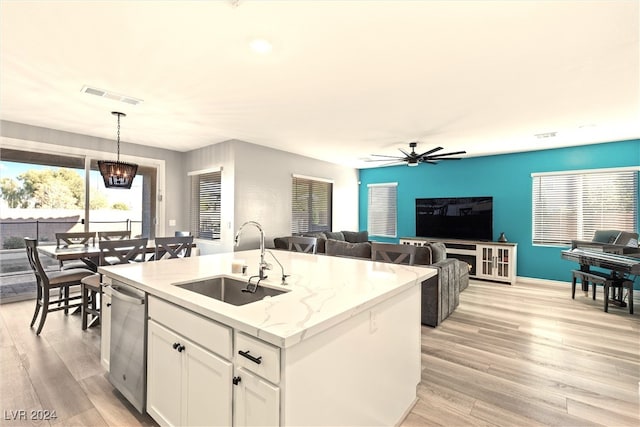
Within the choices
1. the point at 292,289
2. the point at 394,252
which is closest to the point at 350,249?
the point at 394,252

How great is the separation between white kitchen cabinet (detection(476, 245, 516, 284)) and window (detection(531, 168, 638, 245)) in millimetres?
699

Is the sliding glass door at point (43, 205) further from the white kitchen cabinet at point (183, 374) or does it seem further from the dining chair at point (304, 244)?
the white kitchen cabinet at point (183, 374)

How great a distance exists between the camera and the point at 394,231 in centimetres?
778

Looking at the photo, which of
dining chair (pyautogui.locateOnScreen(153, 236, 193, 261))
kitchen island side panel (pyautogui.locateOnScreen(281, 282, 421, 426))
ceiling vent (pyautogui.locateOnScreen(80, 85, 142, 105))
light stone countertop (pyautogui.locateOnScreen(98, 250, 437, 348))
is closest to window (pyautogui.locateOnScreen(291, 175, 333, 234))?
dining chair (pyautogui.locateOnScreen(153, 236, 193, 261))

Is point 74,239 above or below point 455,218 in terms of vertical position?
below

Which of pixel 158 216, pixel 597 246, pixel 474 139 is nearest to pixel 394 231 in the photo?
pixel 474 139

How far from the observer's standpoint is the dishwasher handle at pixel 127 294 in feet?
5.94

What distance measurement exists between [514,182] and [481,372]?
15.6ft

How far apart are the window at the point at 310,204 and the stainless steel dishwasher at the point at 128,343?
435 cm

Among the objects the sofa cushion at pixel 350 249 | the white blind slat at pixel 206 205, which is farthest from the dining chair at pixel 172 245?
the sofa cushion at pixel 350 249

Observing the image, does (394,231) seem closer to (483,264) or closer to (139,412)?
(483,264)

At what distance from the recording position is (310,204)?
6.95 metres

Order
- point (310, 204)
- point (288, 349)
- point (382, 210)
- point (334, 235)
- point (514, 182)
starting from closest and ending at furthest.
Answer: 1. point (288, 349)
2. point (514, 182)
3. point (334, 235)
4. point (310, 204)
5. point (382, 210)

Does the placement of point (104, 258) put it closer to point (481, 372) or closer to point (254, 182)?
point (254, 182)
